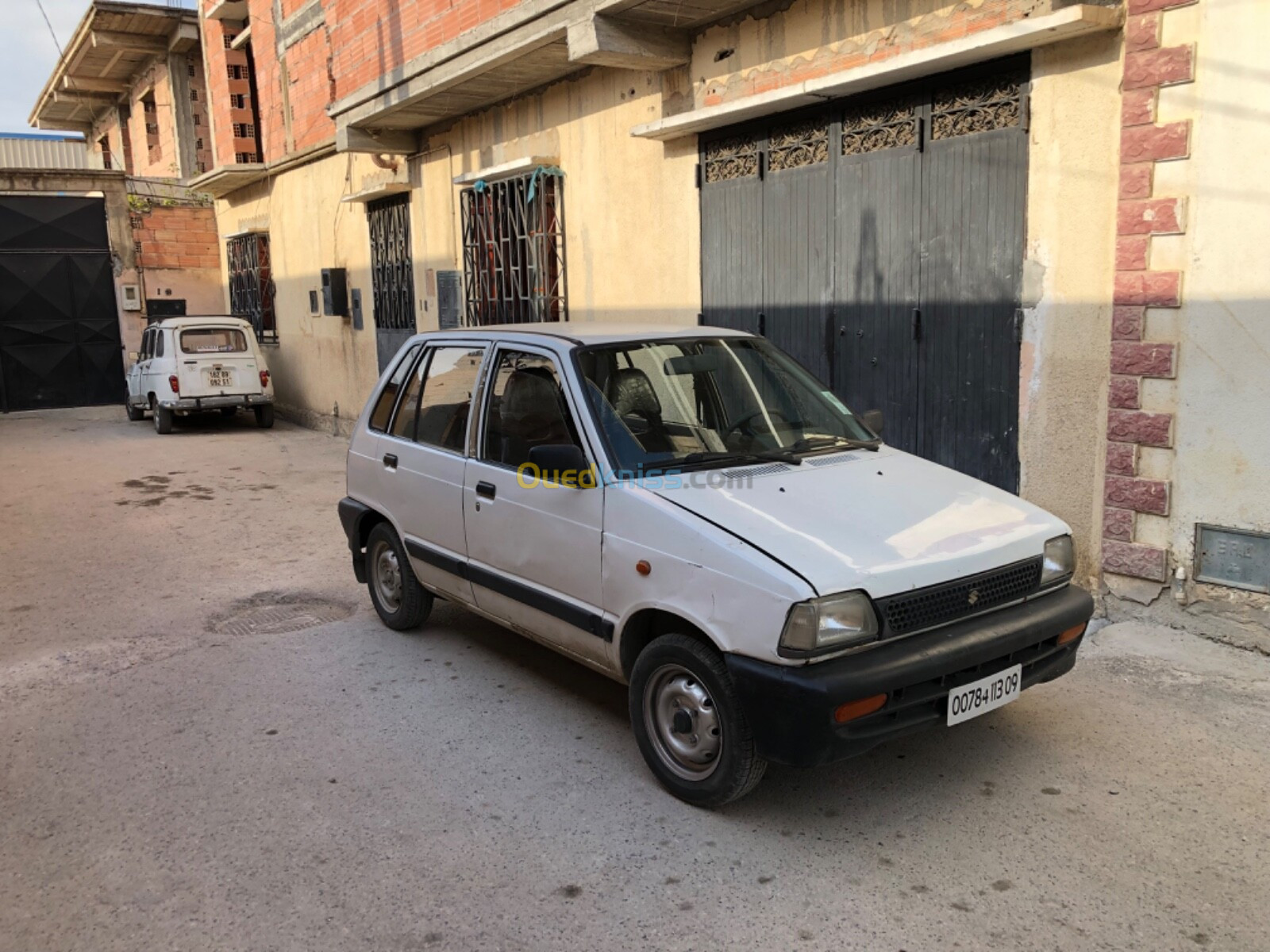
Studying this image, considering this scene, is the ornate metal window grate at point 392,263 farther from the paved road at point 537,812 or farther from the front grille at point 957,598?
the front grille at point 957,598

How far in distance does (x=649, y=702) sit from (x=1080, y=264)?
3636 millimetres

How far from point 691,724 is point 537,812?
65 cm

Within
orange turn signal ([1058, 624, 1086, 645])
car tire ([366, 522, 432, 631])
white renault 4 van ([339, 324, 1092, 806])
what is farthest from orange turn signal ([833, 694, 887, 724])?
car tire ([366, 522, 432, 631])

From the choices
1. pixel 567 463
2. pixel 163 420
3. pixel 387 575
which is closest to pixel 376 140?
pixel 163 420

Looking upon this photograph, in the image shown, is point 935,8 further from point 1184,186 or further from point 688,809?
point 688,809

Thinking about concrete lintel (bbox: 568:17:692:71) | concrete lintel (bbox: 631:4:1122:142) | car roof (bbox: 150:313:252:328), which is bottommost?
car roof (bbox: 150:313:252:328)

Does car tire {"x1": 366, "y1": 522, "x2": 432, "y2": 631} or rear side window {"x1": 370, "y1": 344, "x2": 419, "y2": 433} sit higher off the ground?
rear side window {"x1": 370, "y1": 344, "x2": 419, "y2": 433}

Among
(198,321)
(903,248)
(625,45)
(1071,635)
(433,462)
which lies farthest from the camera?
(198,321)

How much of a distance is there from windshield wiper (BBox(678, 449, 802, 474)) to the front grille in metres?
0.86

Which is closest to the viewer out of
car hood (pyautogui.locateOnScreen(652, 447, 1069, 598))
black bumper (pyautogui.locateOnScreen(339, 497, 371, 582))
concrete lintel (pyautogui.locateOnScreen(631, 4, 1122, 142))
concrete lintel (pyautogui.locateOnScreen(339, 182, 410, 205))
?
car hood (pyautogui.locateOnScreen(652, 447, 1069, 598))

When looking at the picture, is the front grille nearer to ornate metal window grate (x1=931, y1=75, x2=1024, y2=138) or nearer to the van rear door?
ornate metal window grate (x1=931, y1=75, x2=1024, y2=138)

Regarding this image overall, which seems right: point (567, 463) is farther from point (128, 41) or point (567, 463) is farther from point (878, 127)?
point (128, 41)

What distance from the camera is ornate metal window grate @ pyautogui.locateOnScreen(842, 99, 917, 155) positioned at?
6.30 meters

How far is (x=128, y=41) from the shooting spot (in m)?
20.5
